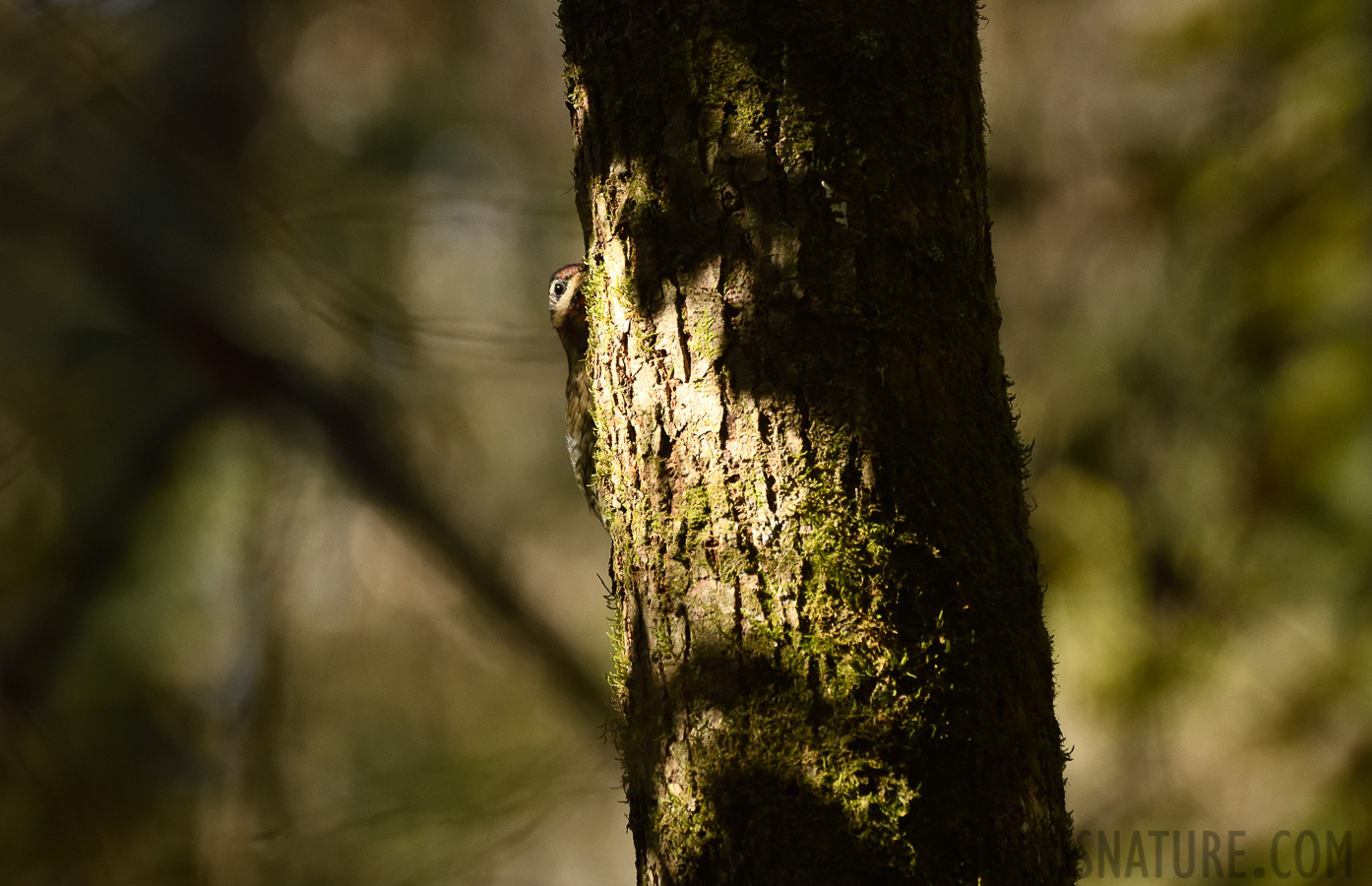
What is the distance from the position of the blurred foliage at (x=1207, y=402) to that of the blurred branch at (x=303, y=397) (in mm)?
2989

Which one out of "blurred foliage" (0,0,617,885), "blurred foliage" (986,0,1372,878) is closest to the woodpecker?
"blurred foliage" (0,0,617,885)

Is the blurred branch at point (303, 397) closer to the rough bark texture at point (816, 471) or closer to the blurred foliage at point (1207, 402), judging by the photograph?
the blurred foliage at point (1207, 402)

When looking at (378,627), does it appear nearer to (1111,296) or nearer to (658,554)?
(1111,296)

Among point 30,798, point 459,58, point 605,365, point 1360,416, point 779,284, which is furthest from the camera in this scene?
point 459,58

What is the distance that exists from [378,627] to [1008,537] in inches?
296

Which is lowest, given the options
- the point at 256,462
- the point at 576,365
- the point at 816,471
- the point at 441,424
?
the point at 816,471

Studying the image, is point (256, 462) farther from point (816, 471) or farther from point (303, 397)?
point (816, 471)

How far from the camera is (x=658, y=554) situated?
1.52 metres

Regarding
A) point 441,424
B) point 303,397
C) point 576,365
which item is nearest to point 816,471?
point 576,365

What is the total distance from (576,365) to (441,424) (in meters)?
4.56

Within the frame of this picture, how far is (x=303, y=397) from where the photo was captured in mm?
6094

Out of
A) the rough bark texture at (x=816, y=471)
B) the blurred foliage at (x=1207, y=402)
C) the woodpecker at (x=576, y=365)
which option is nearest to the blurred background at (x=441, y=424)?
the blurred foliage at (x=1207, y=402)

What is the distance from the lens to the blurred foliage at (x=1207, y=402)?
15.7ft

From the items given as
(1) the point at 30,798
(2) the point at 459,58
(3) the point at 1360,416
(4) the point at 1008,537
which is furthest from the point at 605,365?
(2) the point at 459,58
